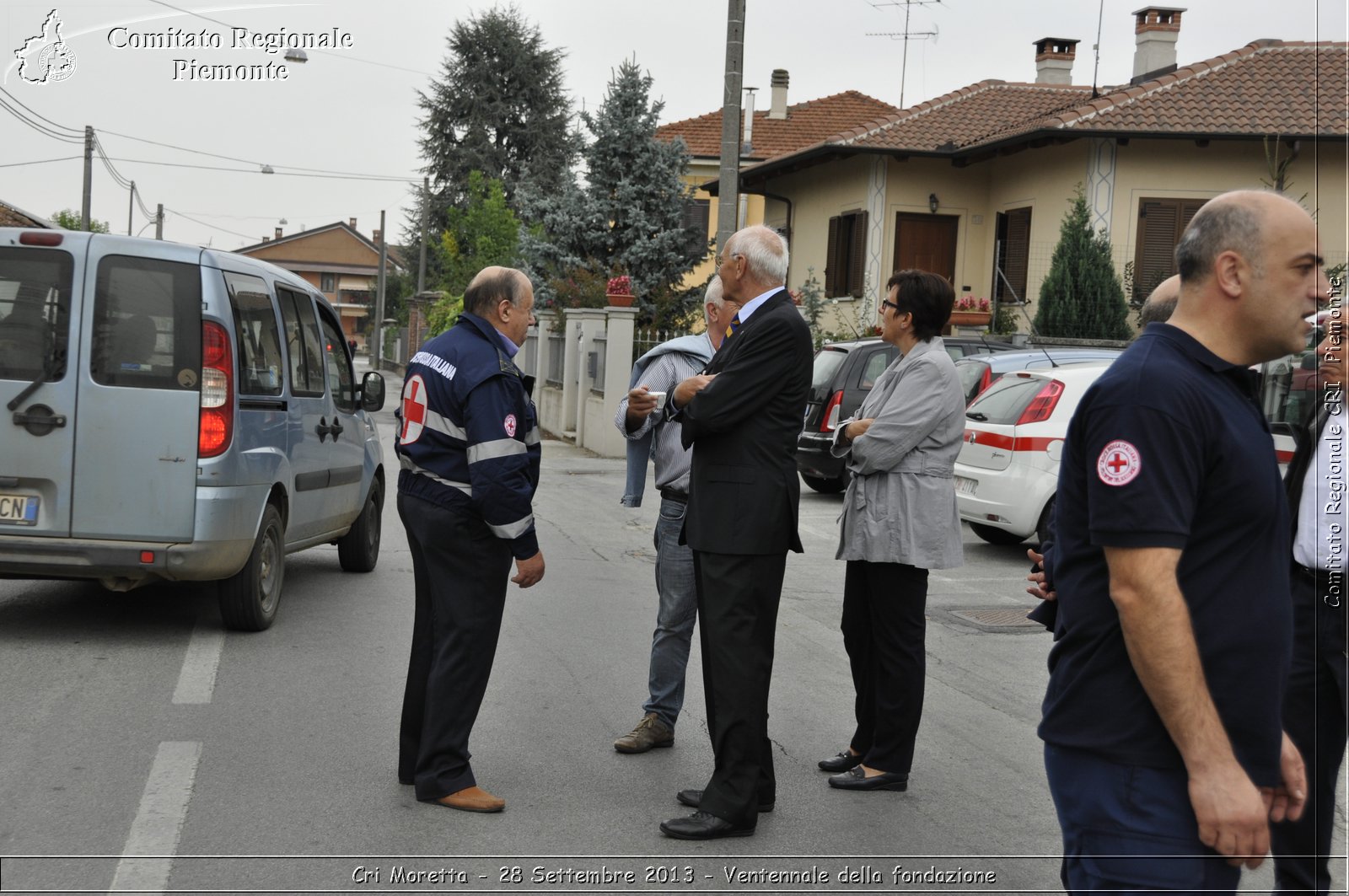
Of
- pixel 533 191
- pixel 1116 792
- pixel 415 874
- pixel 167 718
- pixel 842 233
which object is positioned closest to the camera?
pixel 1116 792

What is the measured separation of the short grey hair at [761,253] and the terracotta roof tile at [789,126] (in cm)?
3459

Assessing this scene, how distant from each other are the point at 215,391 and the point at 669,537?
2648mm

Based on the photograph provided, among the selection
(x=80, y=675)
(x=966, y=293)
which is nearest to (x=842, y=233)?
(x=966, y=293)

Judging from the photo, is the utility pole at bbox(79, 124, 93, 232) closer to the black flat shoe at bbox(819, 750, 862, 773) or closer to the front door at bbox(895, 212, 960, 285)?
the front door at bbox(895, 212, 960, 285)

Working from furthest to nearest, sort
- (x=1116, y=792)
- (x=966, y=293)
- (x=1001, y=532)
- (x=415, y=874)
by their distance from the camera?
1. (x=966, y=293)
2. (x=1001, y=532)
3. (x=415, y=874)
4. (x=1116, y=792)

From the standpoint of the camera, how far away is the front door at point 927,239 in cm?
2734

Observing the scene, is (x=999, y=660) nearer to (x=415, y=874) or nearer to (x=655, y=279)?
(x=415, y=874)

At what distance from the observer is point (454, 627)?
4.74m

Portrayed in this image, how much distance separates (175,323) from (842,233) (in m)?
23.3

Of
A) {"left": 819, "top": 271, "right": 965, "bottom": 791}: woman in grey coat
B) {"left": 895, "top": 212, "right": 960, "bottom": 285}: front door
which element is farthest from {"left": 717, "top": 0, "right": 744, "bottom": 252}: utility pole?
{"left": 819, "top": 271, "right": 965, "bottom": 791}: woman in grey coat

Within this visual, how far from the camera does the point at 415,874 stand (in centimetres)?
409

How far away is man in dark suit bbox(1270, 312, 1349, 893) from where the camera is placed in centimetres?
343

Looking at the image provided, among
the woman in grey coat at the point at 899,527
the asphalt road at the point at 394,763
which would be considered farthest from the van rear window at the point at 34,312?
the woman in grey coat at the point at 899,527

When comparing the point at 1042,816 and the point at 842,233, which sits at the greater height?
the point at 842,233
